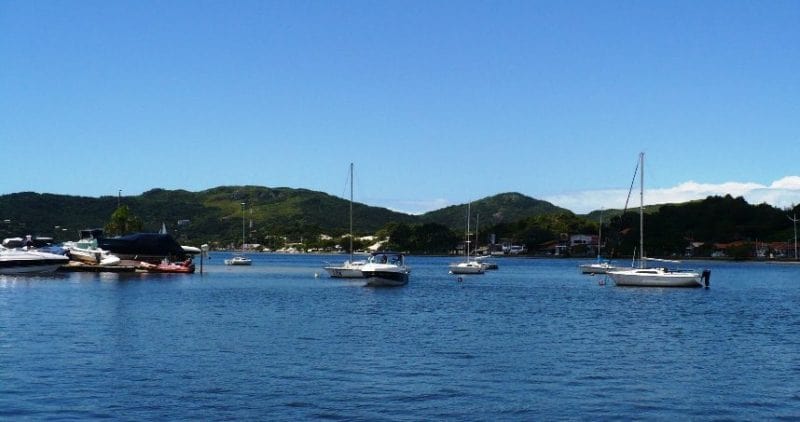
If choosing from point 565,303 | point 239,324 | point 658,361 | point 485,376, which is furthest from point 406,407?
point 565,303

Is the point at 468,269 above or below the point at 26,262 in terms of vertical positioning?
below

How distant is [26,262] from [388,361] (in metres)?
81.0

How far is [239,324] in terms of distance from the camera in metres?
49.2

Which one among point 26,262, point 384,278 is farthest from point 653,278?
point 26,262

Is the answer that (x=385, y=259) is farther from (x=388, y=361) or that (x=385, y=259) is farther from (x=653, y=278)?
(x=388, y=361)

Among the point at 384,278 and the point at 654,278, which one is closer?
the point at 384,278

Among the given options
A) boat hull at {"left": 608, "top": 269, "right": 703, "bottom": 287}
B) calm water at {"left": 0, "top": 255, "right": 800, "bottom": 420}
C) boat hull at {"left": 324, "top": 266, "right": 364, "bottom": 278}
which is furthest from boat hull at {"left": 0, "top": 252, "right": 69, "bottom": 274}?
boat hull at {"left": 608, "top": 269, "right": 703, "bottom": 287}

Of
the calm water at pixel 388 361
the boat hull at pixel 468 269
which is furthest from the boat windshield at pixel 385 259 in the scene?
the boat hull at pixel 468 269

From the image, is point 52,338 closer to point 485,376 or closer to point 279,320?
point 279,320

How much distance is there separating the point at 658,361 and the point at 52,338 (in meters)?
27.3

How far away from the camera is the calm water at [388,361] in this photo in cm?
2522

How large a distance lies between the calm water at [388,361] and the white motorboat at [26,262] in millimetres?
37870

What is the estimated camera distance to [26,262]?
102 meters

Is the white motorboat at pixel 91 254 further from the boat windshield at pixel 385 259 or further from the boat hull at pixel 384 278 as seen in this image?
the boat hull at pixel 384 278
